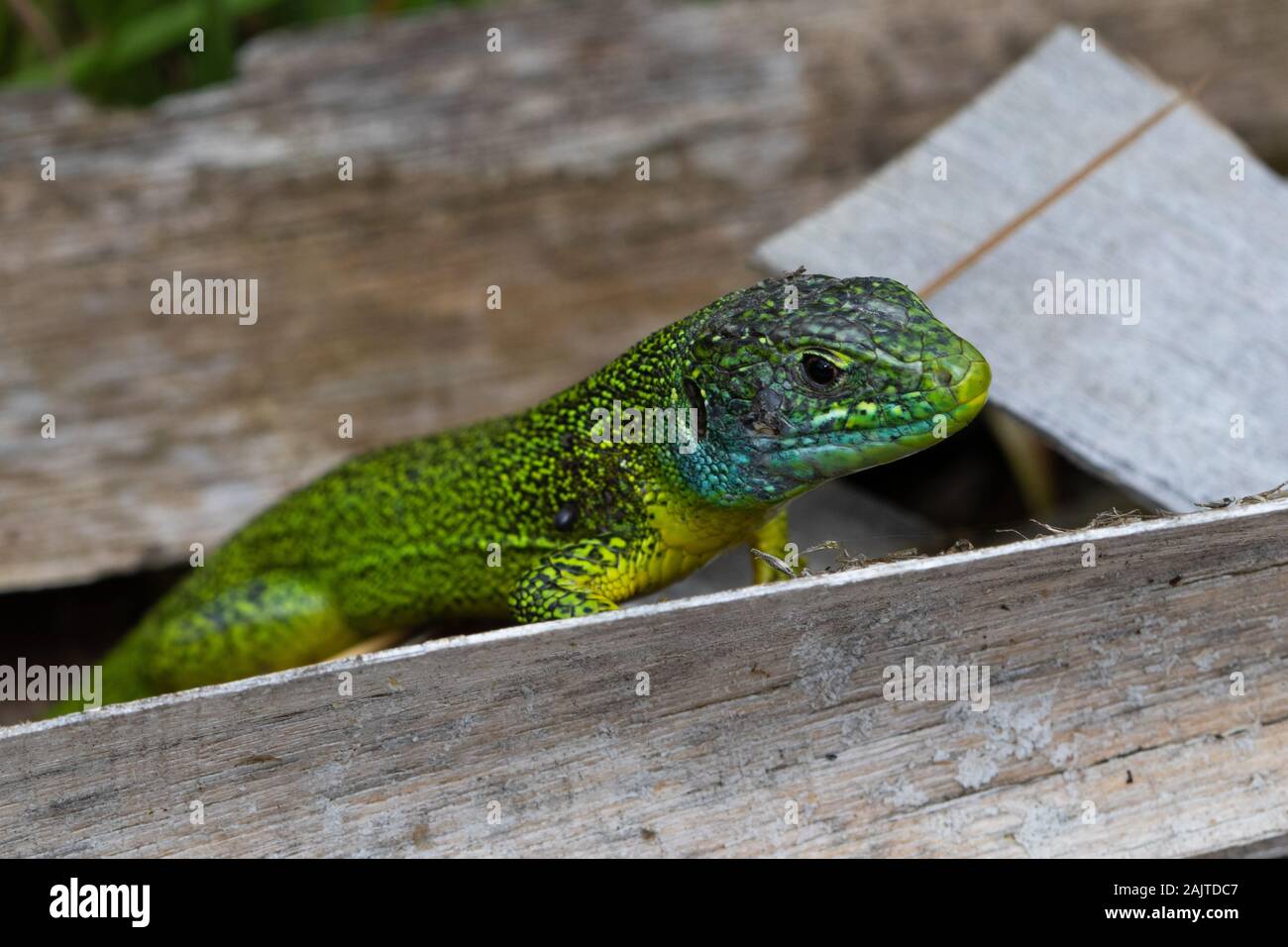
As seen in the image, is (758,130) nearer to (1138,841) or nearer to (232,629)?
(232,629)

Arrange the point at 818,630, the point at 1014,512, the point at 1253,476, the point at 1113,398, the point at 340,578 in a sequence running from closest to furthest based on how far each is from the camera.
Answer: the point at 818,630 → the point at 1253,476 → the point at 1113,398 → the point at 340,578 → the point at 1014,512

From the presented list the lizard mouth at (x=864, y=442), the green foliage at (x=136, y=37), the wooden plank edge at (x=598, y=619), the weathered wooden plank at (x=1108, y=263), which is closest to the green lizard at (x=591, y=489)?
the lizard mouth at (x=864, y=442)

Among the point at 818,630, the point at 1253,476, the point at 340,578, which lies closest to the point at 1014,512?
the point at 1253,476

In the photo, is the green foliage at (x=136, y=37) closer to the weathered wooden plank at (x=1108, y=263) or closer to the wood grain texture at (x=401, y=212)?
the wood grain texture at (x=401, y=212)

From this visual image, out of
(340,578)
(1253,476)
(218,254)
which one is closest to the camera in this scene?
(1253,476)

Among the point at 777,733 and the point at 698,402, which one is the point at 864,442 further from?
the point at 777,733
